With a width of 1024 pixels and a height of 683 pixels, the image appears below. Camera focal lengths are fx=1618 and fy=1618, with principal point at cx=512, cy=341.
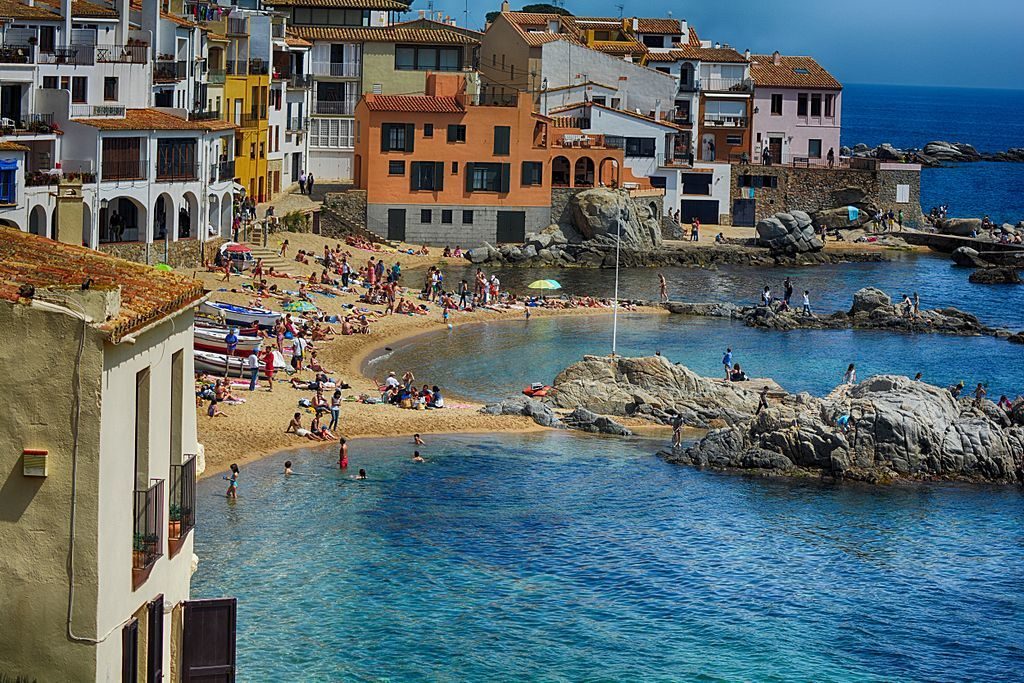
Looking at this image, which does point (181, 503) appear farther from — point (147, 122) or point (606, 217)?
point (606, 217)

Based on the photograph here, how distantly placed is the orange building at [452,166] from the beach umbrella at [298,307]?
25.1 m

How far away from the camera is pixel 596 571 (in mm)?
34156

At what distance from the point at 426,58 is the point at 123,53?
111ft

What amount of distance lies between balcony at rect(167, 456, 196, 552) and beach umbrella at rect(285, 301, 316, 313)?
4588cm

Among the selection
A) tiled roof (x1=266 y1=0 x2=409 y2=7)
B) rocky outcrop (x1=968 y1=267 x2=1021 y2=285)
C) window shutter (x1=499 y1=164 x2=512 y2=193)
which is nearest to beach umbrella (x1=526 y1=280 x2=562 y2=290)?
window shutter (x1=499 y1=164 x2=512 y2=193)

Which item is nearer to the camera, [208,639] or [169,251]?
[208,639]

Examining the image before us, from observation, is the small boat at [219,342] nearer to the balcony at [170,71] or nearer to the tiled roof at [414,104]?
the balcony at [170,71]

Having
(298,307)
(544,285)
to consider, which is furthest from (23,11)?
(544,285)

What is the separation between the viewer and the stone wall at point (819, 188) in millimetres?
103375

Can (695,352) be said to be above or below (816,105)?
below

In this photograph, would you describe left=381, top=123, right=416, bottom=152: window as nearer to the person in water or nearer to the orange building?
the orange building

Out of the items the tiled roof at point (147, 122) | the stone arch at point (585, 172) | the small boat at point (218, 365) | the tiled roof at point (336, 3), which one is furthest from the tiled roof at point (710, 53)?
the small boat at point (218, 365)

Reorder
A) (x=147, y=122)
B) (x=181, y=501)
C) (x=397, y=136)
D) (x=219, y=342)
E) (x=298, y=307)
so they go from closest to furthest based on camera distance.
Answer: (x=181, y=501) → (x=219, y=342) → (x=298, y=307) → (x=147, y=122) → (x=397, y=136)

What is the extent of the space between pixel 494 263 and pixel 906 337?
23310 millimetres
